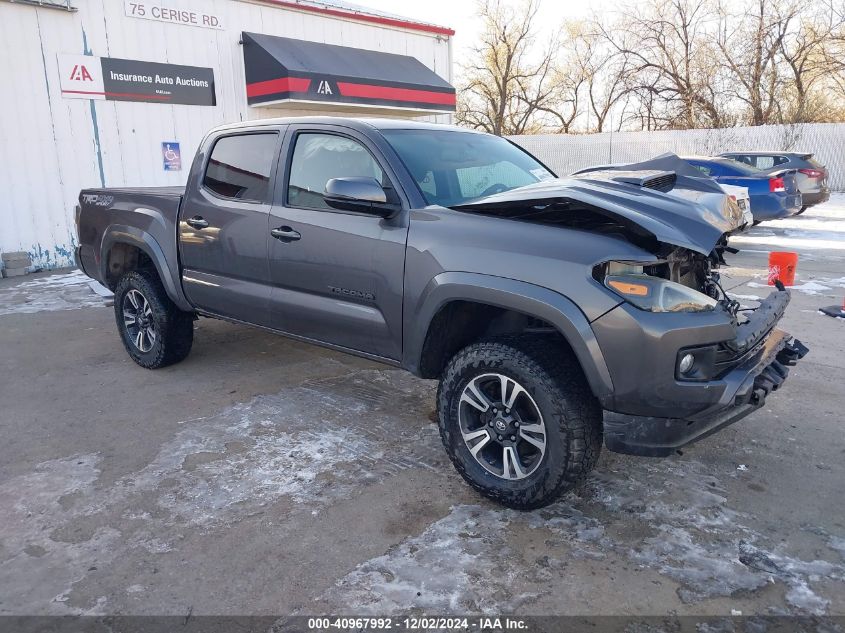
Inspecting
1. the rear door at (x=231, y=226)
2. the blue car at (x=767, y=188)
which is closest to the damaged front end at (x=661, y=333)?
the rear door at (x=231, y=226)

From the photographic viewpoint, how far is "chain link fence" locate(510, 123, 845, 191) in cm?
2109

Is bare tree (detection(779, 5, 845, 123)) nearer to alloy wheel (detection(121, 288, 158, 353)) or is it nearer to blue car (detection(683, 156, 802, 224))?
blue car (detection(683, 156, 802, 224))

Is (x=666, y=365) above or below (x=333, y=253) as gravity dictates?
below

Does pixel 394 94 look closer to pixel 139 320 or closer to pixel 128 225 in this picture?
pixel 128 225

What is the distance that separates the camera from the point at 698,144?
904 inches

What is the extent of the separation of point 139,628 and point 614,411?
2089mm

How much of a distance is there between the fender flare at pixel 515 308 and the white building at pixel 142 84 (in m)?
9.62

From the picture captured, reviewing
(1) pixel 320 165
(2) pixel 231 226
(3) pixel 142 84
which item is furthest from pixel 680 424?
(3) pixel 142 84

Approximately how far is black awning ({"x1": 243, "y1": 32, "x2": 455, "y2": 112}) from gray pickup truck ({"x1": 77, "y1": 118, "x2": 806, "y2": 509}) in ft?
26.9

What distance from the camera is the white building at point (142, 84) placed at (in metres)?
10.3

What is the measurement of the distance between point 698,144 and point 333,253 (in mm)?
22443

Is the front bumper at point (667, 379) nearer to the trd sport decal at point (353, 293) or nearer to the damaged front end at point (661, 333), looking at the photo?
the damaged front end at point (661, 333)

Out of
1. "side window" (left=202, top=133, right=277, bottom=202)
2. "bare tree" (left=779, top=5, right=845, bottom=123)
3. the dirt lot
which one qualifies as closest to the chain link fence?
"bare tree" (left=779, top=5, right=845, bottom=123)

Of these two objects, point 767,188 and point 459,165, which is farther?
point 767,188
